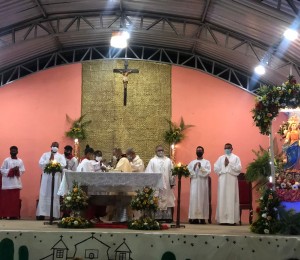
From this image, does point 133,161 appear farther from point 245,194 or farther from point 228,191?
point 245,194

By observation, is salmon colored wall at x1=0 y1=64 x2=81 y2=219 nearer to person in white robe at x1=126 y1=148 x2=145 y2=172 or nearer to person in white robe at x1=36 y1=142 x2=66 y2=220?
person in white robe at x1=36 y1=142 x2=66 y2=220

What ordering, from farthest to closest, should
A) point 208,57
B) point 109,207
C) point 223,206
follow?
point 208,57
point 223,206
point 109,207

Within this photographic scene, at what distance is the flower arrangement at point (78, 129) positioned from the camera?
15.8 metres

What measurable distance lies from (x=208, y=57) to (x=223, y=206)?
5919 mm

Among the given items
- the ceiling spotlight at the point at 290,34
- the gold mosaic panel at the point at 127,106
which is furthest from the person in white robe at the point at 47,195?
the ceiling spotlight at the point at 290,34

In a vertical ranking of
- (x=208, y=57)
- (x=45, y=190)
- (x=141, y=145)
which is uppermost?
(x=208, y=57)

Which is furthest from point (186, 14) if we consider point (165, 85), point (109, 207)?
point (109, 207)

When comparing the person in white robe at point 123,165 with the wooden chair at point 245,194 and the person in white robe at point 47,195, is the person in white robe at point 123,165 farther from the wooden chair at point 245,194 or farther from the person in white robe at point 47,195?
the wooden chair at point 245,194

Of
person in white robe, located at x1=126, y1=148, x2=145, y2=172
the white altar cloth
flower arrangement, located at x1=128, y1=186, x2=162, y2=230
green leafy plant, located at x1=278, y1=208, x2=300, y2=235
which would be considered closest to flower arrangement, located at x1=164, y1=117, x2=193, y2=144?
person in white robe, located at x1=126, y1=148, x2=145, y2=172

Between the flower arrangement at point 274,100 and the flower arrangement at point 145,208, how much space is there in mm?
2447

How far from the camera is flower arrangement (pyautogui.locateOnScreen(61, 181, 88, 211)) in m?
9.78

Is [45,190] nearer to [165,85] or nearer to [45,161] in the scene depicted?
[45,161]

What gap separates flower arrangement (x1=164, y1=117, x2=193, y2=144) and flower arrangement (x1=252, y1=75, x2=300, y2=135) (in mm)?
6064

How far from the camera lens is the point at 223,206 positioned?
1295cm
